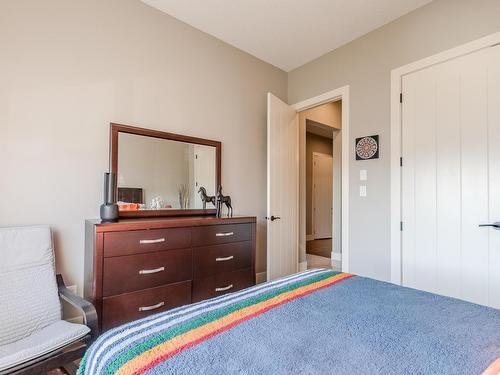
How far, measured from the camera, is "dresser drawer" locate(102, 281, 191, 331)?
1.89 m

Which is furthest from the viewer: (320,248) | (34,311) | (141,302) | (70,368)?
(320,248)

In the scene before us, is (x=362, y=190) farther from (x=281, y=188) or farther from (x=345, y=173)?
(x=281, y=188)

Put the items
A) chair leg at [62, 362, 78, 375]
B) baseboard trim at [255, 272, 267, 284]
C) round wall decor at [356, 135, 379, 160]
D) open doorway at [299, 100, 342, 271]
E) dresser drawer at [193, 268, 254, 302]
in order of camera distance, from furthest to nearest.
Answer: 1. open doorway at [299, 100, 342, 271]
2. baseboard trim at [255, 272, 267, 284]
3. round wall decor at [356, 135, 379, 160]
4. dresser drawer at [193, 268, 254, 302]
5. chair leg at [62, 362, 78, 375]

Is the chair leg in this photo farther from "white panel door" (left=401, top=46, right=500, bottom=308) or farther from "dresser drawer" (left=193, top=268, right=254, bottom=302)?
"white panel door" (left=401, top=46, right=500, bottom=308)

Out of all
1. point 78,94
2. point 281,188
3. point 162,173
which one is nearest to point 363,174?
point 281,188

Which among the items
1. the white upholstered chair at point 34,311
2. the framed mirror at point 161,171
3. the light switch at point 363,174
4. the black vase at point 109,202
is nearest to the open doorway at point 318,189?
the light switch at point 363,174

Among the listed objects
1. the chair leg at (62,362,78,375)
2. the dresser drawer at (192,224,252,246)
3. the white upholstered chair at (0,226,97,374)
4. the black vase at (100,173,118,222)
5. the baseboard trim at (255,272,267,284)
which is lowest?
the baseboard trim at (255,272,267,284)

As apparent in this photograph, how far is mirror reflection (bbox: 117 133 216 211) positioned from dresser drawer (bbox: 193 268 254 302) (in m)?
0.75

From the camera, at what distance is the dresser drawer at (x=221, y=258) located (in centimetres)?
Answer: 232

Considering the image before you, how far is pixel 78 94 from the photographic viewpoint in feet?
7.25

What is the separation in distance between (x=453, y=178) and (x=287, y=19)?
81.5 inches

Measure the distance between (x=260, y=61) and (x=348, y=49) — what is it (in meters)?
1.05

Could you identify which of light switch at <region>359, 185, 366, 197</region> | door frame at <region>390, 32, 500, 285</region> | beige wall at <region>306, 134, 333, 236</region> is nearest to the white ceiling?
door frame at <region>390, 32, 500, 285</region>

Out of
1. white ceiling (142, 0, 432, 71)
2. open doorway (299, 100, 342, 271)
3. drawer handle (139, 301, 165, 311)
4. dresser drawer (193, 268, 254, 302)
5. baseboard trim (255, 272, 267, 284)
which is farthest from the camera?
open doorway (299, 100, 342, 271)
